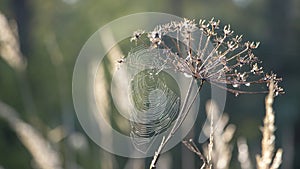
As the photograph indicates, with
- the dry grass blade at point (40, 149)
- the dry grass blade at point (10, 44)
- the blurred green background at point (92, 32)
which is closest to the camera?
the dry grass blade at point (40, 149)

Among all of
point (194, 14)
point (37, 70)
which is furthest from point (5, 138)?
point (194, 14)

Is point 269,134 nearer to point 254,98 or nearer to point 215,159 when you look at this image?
point 215,159

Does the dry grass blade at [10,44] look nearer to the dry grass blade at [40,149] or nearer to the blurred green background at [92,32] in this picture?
the dry grass blade at [40,149]

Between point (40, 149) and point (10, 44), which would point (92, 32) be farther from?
point (40, 149)

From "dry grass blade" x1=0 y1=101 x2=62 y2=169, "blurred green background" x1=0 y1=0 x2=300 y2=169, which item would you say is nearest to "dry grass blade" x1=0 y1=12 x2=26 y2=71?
"dry grass blade" x1=0 y1=101 x2=62 y2=169

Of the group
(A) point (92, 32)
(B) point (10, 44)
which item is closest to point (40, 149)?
(B) point (10, 44)

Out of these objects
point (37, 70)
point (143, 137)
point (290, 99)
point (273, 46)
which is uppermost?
point (273, 46)

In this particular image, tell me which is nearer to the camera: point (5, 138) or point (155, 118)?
point (155, 118)

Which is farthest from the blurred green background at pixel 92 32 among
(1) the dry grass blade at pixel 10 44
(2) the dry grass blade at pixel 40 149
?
(2) the dry grass blade at pixel 40 149
